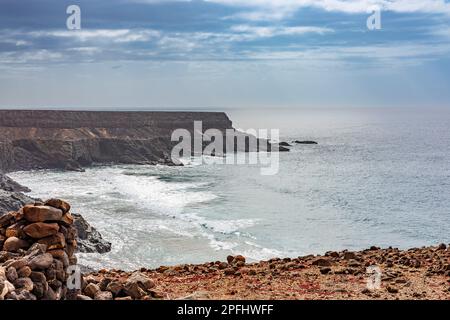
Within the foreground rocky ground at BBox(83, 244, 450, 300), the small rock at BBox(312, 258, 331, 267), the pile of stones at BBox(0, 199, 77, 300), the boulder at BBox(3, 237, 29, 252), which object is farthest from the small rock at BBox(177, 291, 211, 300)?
the small rock at BBox(312, 258, 331, 267)

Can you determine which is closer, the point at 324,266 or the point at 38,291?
the point at 38,291

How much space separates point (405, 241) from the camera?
3516 cm

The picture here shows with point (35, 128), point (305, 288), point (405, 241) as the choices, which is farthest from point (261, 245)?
point (35, 128)

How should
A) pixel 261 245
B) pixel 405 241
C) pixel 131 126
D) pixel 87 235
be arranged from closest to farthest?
pixel 87 235 → pixel 261 245 → pixel 405 241 → pixel 131 126

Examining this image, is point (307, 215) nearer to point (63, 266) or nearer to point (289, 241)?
point (289, 241)

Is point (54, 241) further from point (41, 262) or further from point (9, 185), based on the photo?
point (9, 185)

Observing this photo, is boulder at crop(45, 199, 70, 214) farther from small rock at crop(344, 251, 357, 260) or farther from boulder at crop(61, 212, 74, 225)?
small rock at crop(344, 251, 357, 260)

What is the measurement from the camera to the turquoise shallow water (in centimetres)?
3222

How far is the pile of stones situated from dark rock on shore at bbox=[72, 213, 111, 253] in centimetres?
1693

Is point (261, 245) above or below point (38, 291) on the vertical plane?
below

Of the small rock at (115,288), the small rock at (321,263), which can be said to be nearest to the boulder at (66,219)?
the small rock at (115,288)

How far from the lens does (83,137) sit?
9238 cm

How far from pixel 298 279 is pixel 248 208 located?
32370mm

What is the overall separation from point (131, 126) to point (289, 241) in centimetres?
7758
